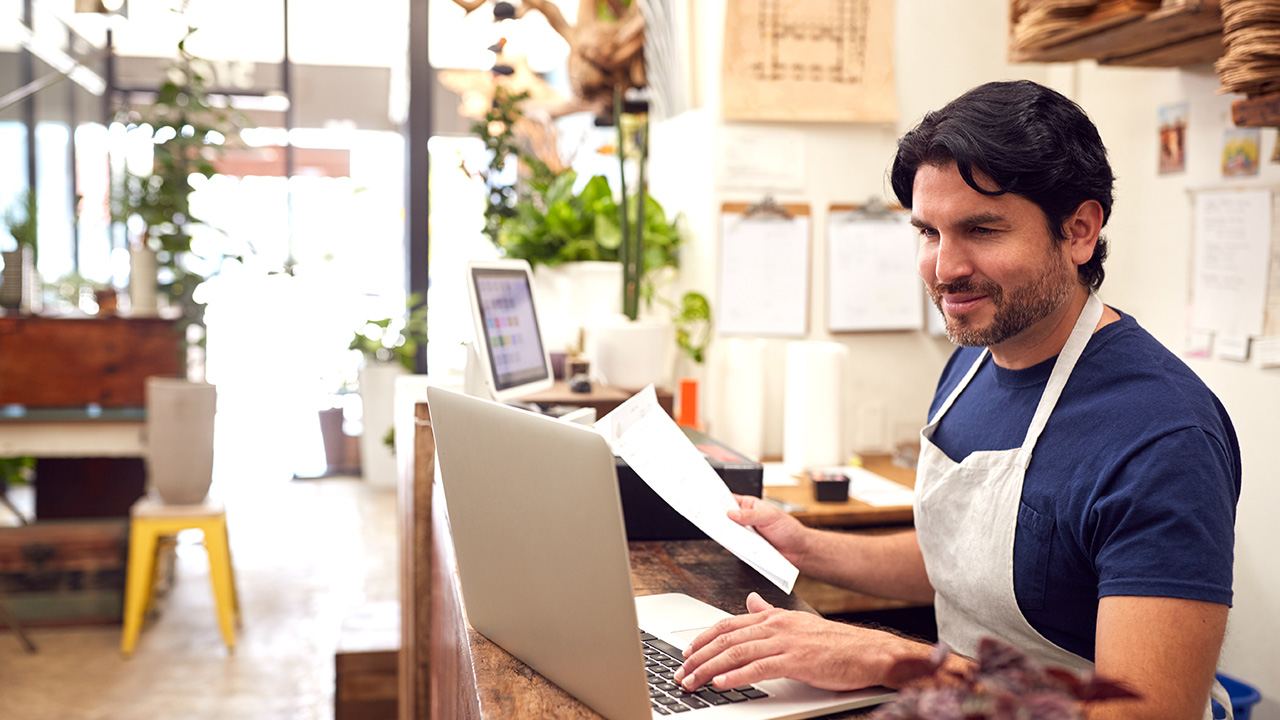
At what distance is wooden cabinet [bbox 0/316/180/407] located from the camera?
12.1 ft

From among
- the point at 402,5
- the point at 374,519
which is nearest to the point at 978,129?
the point at 374,519

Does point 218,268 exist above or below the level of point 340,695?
above

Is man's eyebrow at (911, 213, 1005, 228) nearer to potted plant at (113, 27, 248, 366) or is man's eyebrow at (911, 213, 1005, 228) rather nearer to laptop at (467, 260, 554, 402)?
laptop at (467, 260, 554, 402)

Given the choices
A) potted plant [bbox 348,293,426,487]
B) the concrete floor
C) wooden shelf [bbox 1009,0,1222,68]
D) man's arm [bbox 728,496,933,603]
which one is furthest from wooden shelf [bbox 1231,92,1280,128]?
potted plant [bbox 348,293,426,487]

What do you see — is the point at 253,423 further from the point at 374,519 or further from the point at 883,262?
the point at 883,262

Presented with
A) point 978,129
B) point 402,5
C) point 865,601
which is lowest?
point 865,601

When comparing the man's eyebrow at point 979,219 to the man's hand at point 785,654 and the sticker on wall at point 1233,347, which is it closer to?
the man's hand at point 785,654

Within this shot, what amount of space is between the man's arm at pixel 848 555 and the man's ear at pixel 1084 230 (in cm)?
55

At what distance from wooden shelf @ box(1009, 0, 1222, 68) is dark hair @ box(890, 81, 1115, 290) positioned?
2.85 feet

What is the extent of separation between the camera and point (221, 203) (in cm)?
609

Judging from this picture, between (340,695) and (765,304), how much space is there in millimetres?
1600

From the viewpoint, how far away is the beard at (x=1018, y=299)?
1227 millimetres

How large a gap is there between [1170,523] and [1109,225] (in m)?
1.88

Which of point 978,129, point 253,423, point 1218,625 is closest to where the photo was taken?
point 1218,625
